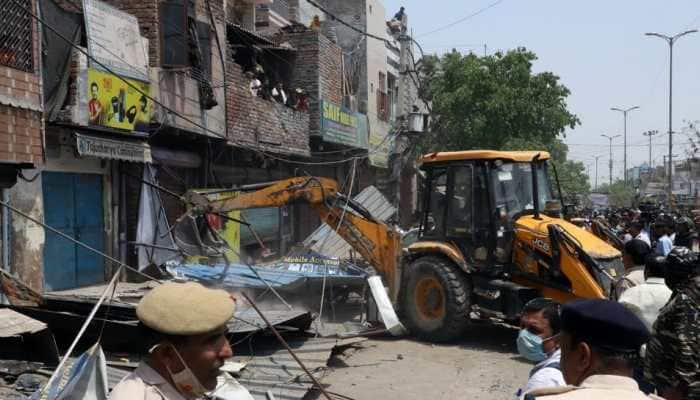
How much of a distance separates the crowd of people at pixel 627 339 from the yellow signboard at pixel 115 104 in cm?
808

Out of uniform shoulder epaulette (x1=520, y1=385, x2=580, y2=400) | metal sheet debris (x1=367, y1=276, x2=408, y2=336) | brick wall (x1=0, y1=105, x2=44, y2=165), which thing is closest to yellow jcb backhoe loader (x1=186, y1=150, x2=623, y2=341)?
metal sheet debris (x1=367, y1=276, x2=408, y2=336)

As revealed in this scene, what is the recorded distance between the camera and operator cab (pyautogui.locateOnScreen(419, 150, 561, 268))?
362 inches

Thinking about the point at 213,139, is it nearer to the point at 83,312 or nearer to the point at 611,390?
the point at 83,312

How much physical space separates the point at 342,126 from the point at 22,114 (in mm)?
13844

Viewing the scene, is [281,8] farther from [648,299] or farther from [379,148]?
[648,299]

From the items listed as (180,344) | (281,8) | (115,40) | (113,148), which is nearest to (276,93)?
(281,8)

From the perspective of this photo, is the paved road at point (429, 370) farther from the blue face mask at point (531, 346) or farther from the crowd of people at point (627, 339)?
the blue face mask at point (531, 346)

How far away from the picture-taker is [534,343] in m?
4.04

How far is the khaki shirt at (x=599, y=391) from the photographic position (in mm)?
1911

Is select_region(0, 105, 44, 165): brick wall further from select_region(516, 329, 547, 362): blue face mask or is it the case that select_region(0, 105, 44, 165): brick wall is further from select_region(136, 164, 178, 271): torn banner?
select_region(516, 329, 547, 362): blue face mask

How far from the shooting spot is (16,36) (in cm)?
827

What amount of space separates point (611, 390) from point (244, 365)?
18.6 ft

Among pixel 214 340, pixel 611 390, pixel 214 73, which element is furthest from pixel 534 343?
pixel 214 73

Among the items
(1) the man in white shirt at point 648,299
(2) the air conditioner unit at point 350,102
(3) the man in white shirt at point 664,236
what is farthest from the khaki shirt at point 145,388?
(2) the air conditioner unit at point 350,102
